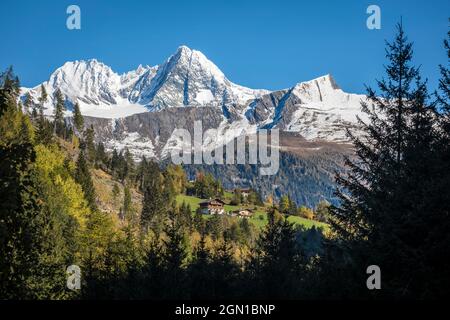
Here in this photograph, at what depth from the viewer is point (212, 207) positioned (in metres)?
192

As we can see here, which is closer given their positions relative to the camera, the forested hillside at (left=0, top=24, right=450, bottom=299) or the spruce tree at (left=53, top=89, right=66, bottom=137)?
the forested hillside at (left=0, top=24, right=450, bottom=299)

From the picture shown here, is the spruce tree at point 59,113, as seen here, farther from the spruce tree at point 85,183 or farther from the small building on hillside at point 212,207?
the small building on hillside at point 212,207

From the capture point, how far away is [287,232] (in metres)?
49.6

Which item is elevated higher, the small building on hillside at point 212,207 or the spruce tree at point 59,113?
the spruce tree at point 59,113

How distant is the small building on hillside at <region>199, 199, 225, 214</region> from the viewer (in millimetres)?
187875

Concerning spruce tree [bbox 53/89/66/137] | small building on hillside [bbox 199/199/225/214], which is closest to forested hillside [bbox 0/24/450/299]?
spruce tree [bbox 53/89/66/137]

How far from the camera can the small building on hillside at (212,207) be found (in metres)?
188

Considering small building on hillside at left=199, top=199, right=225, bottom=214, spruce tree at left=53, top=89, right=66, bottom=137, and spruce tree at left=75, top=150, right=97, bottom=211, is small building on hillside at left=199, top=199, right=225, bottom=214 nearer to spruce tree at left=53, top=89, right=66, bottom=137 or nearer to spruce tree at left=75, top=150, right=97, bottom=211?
spruce tree at left=53, top=89, right=66, bottom=137

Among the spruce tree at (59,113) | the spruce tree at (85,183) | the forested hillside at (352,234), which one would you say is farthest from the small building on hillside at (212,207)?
the forested hillside at (352,234)

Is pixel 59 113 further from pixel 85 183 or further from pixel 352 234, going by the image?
pixel 352 234

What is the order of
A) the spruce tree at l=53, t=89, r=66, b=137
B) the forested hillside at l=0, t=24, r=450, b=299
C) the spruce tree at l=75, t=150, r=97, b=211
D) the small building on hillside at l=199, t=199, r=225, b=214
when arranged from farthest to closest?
the small building on hillside at l=199, t=199, r=225, b=214, the spruce tree at l=53, t=89, r=66, b=137, the spruce tree at l=75, t=150, r=97, b=211, the forested hillside at l=0, t=24, r=450, b=299

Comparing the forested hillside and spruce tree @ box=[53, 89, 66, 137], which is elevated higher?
spruce tree @ box=[53, 89, 66, 137]
